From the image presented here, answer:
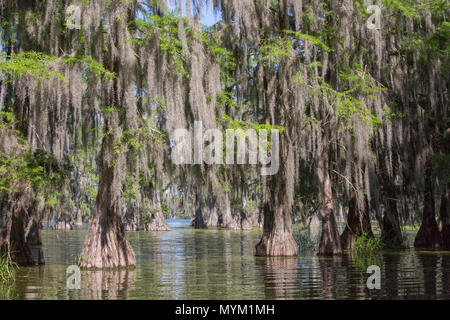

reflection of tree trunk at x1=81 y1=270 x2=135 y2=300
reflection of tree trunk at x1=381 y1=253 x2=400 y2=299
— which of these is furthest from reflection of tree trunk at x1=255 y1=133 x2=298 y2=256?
reflection of tree trunk at x1=81 y1=270 x2=135 y2=300

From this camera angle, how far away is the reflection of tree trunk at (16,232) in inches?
737

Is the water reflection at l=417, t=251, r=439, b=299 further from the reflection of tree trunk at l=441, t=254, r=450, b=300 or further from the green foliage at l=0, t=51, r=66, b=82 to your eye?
the green foliage at l=0, t=51, r=66, b=82

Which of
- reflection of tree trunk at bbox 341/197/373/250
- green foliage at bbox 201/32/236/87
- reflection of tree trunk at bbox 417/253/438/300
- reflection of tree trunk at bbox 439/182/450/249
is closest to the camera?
reflection of tree trunk at bbox 417/253/438/300

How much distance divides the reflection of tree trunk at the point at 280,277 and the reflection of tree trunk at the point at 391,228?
588cm

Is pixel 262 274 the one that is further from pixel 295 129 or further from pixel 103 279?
pixel 295 129

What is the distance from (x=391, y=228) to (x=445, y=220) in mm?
2060

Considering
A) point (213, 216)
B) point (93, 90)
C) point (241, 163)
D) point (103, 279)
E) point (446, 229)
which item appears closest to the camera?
point (103, 279)

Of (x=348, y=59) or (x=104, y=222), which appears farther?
(x=348, y=59)

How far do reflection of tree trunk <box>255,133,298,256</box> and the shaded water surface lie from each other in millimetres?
777

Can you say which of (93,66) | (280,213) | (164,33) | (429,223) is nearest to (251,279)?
(93,66)

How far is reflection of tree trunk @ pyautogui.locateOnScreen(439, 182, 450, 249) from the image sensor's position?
24.8m

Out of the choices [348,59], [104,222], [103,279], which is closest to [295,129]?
[348,59]

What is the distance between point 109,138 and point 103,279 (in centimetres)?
398

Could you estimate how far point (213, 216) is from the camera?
236ft
